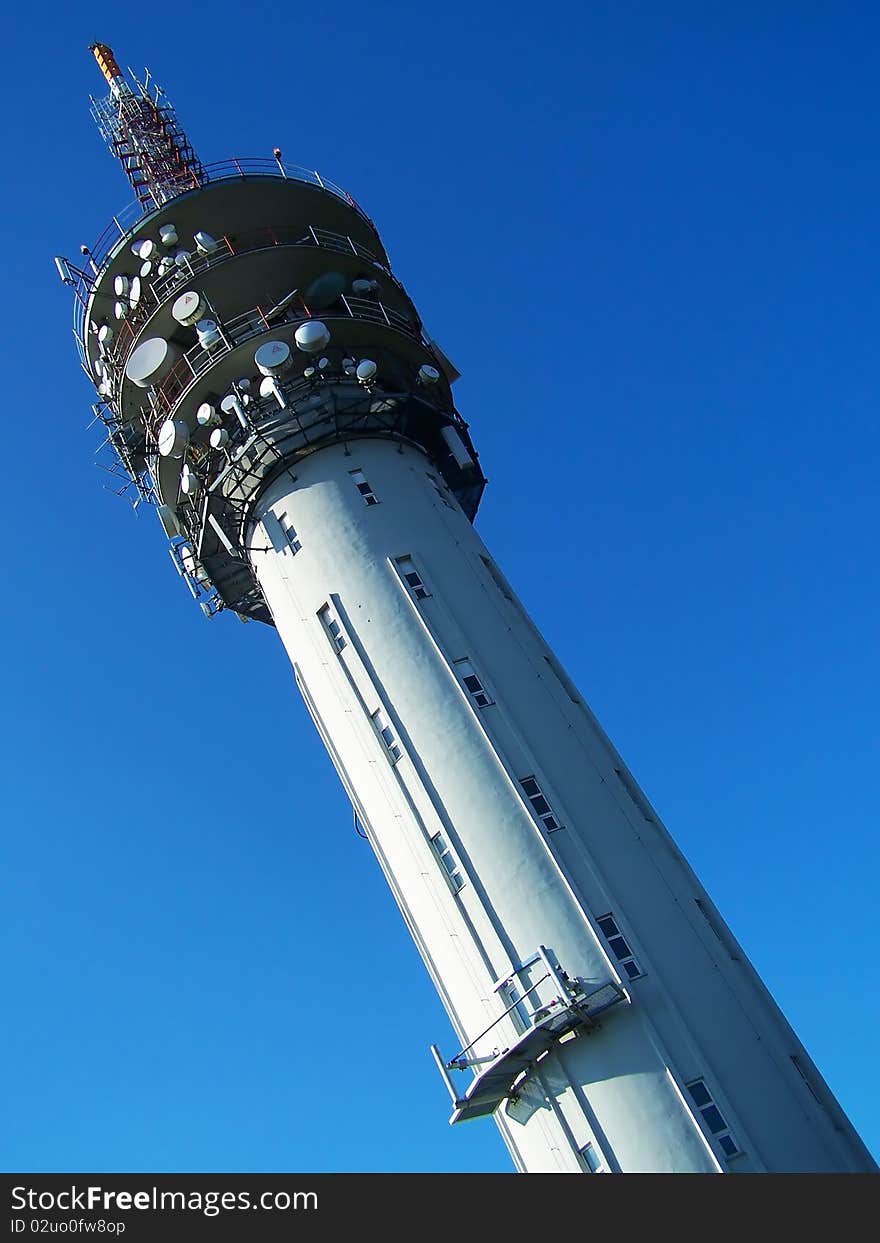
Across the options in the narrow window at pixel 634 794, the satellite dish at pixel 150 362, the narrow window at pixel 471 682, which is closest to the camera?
the narrow window at pixel 634 794

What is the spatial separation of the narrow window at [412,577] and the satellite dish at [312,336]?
8.45 m

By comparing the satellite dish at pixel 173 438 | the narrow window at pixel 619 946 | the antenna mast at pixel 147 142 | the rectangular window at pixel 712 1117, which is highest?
the antenna mast at pixel 147 142

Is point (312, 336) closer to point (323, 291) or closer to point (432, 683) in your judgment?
point (323, 291)

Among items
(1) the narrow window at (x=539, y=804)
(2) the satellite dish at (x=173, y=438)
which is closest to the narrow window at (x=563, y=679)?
(1) the narrow window at (x=539, y=804)

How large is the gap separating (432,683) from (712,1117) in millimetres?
12602

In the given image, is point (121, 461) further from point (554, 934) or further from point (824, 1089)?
point (824, 1089)

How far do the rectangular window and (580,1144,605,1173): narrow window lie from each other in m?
2.35

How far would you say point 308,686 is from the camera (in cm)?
3072

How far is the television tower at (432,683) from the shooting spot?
21.4 metres

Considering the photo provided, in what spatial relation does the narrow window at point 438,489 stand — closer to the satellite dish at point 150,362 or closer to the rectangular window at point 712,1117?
the satellite dish at point 150,362

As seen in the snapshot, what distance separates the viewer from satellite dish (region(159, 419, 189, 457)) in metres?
33.4

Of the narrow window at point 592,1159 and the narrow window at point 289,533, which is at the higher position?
the narrow window at point 289,533
